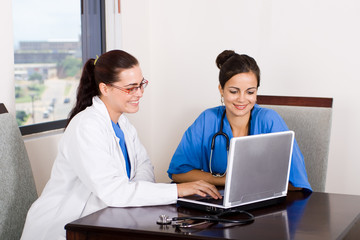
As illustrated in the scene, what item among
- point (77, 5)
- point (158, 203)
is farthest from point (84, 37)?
point (158, 203)

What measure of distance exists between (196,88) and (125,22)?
571 mm

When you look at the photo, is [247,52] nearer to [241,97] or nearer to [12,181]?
[241,97]

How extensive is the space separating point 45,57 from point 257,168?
1.48m

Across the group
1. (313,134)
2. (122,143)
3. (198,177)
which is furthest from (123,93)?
(313,134)

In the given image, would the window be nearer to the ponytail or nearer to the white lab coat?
the ponytail

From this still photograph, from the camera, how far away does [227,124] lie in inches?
78.5

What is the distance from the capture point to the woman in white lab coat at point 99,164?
1524 mm

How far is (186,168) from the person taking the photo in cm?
198

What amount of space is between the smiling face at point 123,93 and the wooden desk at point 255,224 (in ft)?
1.44

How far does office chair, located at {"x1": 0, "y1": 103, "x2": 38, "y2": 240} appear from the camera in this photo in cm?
172

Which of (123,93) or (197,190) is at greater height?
(123,93)

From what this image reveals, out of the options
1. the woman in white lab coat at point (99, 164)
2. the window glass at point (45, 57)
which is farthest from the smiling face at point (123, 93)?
the window glass at point (45, 57)

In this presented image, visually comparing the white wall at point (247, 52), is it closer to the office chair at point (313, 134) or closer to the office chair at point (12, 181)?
the office chair at point (313, 134)

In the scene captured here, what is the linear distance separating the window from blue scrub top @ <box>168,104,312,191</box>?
2.44 ft
